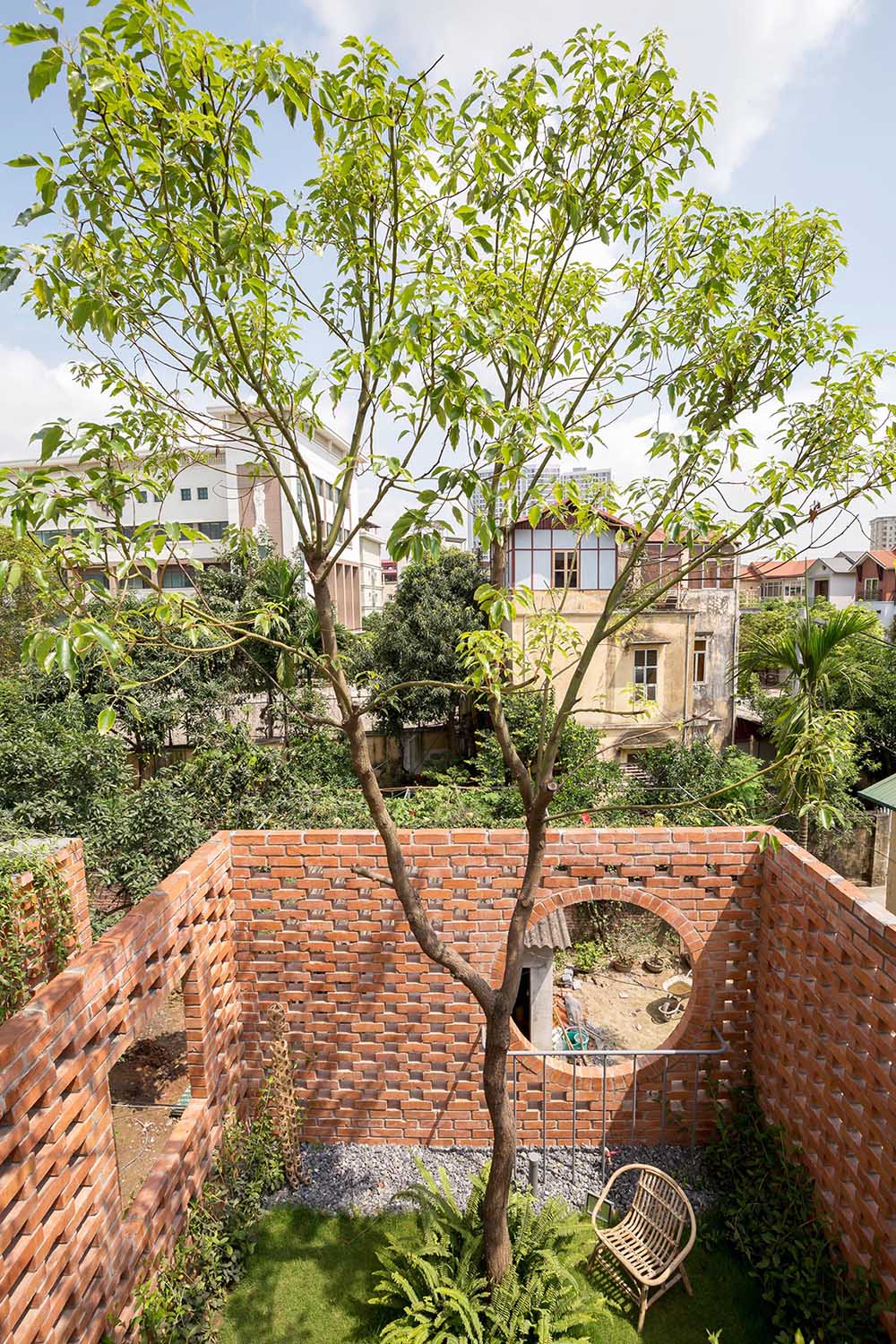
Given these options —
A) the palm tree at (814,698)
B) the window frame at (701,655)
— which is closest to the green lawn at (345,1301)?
the palm tree at (814,698)

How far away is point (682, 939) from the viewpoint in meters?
4.93

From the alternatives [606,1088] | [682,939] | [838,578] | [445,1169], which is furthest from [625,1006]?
[838,578]

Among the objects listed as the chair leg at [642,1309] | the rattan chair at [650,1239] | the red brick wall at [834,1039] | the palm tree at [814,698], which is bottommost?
the chair leg at [642,1309]

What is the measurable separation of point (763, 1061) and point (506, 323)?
4898 millimetres

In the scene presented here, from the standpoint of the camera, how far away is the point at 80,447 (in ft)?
7.69

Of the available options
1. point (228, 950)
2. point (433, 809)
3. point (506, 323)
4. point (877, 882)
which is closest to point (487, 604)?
point (506, 323)

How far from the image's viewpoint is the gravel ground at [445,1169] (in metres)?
4.75

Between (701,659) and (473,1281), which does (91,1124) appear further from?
(701,659)

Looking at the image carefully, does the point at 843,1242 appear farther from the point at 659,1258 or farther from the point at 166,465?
the point at 166,465

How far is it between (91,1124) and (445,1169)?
2.71m

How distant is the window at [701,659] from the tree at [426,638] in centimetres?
521

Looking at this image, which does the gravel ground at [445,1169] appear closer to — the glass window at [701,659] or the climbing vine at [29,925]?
the climbing vine at [29,925]

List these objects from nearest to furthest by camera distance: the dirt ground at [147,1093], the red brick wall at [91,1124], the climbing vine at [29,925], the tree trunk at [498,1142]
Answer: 1. the red brick wall at [91,1124]
2. the tree trunk at [498,1142]
3. the climbing vine at [29,925]
4. the dirt ground at [147,1093]

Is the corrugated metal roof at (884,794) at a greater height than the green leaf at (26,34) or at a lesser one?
lesser
